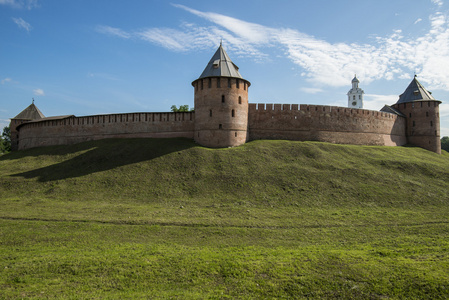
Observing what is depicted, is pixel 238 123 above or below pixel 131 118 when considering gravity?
below

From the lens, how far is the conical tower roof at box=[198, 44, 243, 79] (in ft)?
Answer: 73.7

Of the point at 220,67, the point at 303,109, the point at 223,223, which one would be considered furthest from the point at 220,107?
the point at 223,223

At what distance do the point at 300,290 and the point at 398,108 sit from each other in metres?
34.4

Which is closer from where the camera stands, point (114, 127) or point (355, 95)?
point (114, 127)

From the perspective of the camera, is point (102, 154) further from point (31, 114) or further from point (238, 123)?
point (31, 114)

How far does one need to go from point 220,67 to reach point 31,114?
32842 millimetres

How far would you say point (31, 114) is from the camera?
40.7m

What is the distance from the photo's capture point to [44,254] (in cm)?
777

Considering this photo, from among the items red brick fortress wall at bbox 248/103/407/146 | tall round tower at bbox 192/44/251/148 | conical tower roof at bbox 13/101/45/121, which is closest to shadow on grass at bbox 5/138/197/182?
tall round tower at bbox 192/44/251/148

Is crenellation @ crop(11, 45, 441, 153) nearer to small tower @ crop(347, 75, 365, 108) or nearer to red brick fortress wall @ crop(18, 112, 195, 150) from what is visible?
red brick fortress wall @ crop(18, 112, 195, 150)

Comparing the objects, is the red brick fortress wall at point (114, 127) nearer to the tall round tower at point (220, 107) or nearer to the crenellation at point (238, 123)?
the crenellation at point (238, 123)

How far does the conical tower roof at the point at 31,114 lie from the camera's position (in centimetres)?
3997

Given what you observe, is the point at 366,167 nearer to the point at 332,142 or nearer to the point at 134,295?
the point at 332,142

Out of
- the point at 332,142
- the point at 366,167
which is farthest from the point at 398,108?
the point at 366,167
